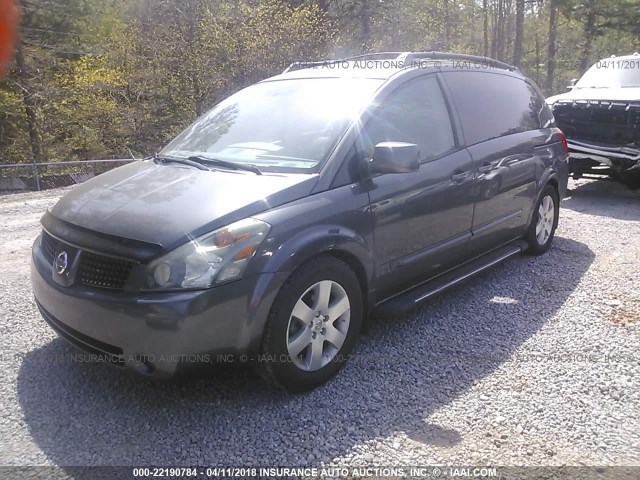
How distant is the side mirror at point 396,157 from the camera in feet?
10.7

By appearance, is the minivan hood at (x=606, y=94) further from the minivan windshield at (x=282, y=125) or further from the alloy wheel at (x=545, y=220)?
the minivan windshield at (x=282, y=125)

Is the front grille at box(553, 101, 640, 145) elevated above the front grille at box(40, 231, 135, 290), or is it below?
below

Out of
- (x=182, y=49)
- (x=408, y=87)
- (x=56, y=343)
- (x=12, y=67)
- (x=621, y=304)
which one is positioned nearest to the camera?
(x=56, y=343)

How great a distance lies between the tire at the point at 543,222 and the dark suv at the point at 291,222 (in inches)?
26.0

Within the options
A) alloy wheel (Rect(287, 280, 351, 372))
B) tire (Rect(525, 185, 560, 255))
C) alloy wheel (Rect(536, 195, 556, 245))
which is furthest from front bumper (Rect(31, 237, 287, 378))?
alloy wheel (Rect(536, 195, 556, 245))

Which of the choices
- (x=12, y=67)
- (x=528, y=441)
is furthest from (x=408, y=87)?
(x=12, y=67)

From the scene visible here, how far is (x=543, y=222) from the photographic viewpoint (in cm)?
556

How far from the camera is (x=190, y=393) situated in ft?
10.0

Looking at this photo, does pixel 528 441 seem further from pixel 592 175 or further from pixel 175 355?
pixel 592 175

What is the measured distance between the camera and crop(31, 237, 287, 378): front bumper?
101 inches

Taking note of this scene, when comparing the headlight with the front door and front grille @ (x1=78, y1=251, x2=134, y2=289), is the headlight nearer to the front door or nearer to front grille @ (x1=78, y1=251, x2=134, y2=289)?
front grille @ (x1=78, y1=251, x2=134, y2=289)

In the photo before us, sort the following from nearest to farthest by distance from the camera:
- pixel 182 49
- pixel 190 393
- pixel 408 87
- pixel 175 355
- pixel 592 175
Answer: pixel 175 355, pixel 190 393, pixel 408 87, pixel 592 175, pixel 182 49

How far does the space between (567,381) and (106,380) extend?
2.70m

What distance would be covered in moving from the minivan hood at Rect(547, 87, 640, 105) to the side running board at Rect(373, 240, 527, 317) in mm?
4455
